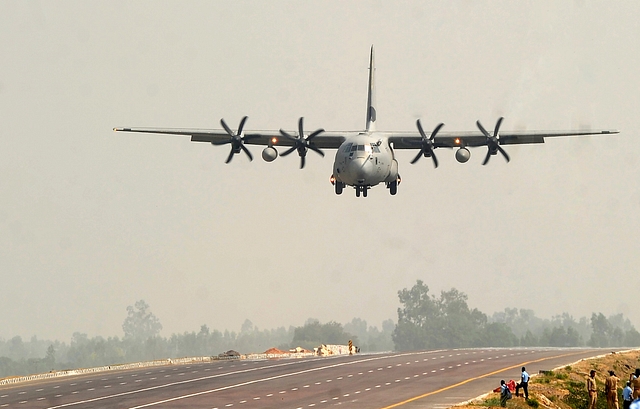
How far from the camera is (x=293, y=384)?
57.3m

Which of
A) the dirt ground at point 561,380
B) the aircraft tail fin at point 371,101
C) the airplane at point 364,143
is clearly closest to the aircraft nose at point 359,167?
the airplane at point 364,143

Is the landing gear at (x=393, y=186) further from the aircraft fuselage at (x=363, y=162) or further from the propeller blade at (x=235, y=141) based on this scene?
the propeller blade at (x=235, y=141)

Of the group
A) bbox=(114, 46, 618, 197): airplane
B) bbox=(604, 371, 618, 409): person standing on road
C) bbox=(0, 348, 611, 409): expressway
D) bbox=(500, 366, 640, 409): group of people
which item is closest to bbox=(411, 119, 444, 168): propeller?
bbox=(114, 46, 618, 197): airplane

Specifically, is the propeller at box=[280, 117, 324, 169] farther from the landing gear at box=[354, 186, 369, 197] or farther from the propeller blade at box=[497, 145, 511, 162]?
the propeller blade at box=[497, 145, 511, 162]

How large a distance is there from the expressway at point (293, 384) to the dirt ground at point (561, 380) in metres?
1.89

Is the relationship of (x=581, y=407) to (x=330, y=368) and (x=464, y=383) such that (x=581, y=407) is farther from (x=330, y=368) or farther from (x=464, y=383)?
(x=330, y=368)

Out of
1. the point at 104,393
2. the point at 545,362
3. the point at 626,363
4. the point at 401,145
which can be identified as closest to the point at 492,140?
the point at 401,145

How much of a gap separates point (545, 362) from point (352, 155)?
80.9ft

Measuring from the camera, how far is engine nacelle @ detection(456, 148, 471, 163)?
6381 cm

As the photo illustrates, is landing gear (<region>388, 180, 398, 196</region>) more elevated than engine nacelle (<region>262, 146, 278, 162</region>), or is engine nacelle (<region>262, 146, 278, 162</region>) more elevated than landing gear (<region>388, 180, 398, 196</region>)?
engine nacelle (<region>262, 146, 278, 162</region>)

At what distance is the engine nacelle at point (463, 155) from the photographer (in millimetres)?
63812

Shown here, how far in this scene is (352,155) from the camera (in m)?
60.7

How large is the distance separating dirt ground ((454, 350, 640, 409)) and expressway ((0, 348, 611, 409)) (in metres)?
1.89

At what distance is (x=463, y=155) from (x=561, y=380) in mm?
18139
